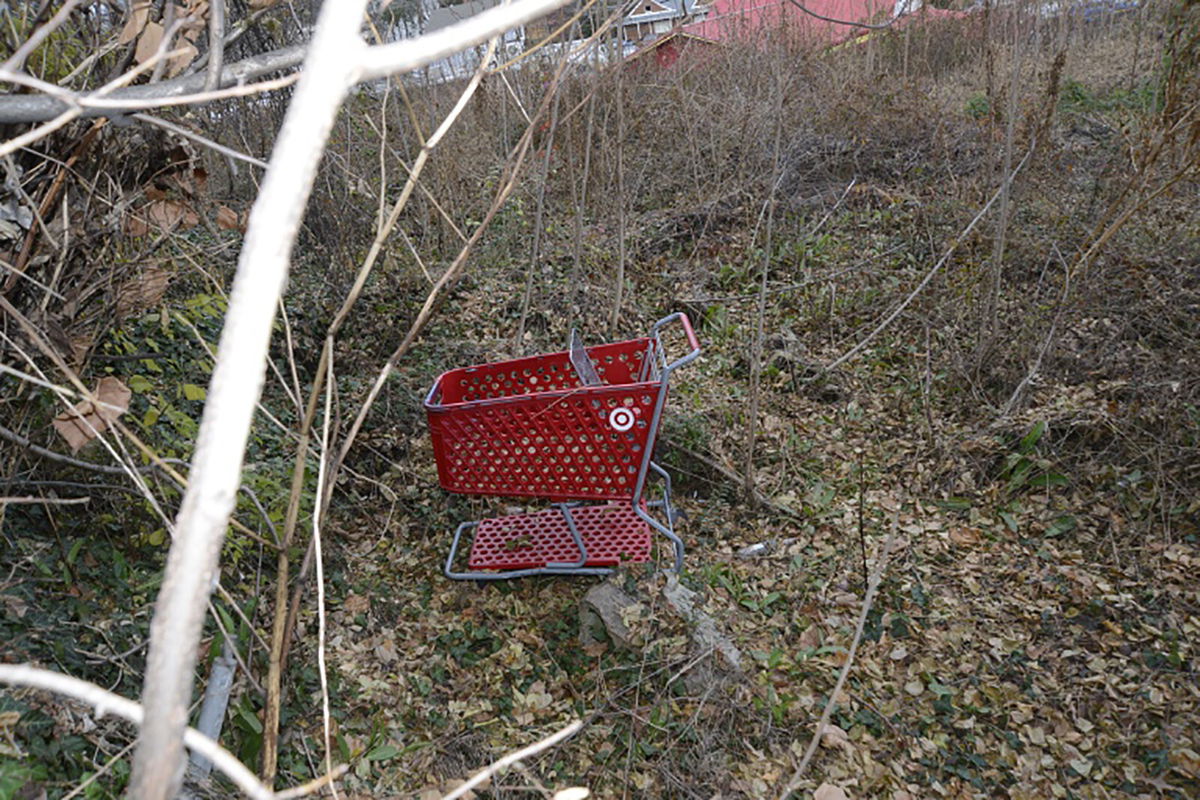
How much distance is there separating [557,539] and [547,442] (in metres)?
0.55

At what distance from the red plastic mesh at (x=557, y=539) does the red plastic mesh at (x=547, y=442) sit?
0.88 feet

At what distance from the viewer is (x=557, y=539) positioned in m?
3.38

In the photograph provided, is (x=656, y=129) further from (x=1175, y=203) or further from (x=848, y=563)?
(x=848, y=563)

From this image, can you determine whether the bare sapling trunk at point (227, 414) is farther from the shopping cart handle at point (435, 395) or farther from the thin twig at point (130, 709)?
the shopping cart handle at point (435, 395)

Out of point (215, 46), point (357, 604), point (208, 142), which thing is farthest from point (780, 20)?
point (208, 142)

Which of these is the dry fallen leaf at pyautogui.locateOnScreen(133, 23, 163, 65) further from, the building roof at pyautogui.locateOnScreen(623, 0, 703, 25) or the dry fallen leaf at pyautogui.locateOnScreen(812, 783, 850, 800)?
the building roof at pyautogui.locateOnScreen(623, 0, 703, 25)

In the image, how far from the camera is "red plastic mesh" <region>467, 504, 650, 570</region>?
3.19 m

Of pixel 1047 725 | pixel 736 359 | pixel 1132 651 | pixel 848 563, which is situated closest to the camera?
pixel 1047 725

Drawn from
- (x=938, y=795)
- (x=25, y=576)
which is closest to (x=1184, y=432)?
(x=938, y=795)

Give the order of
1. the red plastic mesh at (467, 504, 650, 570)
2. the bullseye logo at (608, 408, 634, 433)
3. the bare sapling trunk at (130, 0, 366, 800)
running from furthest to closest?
the red plastic mesh at (467, 504, 650, 570), the bullseye logo at (608, 408, 634, 433), the bare sapling trunk at (130, 0, 366, 800)

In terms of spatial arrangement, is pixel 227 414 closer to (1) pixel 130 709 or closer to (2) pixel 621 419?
(1) pixel 130 709

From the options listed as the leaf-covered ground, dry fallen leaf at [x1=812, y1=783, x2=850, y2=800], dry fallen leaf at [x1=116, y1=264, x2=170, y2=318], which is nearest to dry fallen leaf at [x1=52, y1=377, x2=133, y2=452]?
dry fallen leaf at [x1=116, y1=264, x2=170, y2=318]

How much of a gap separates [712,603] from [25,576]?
2.19m

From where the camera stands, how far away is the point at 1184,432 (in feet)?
11.2
